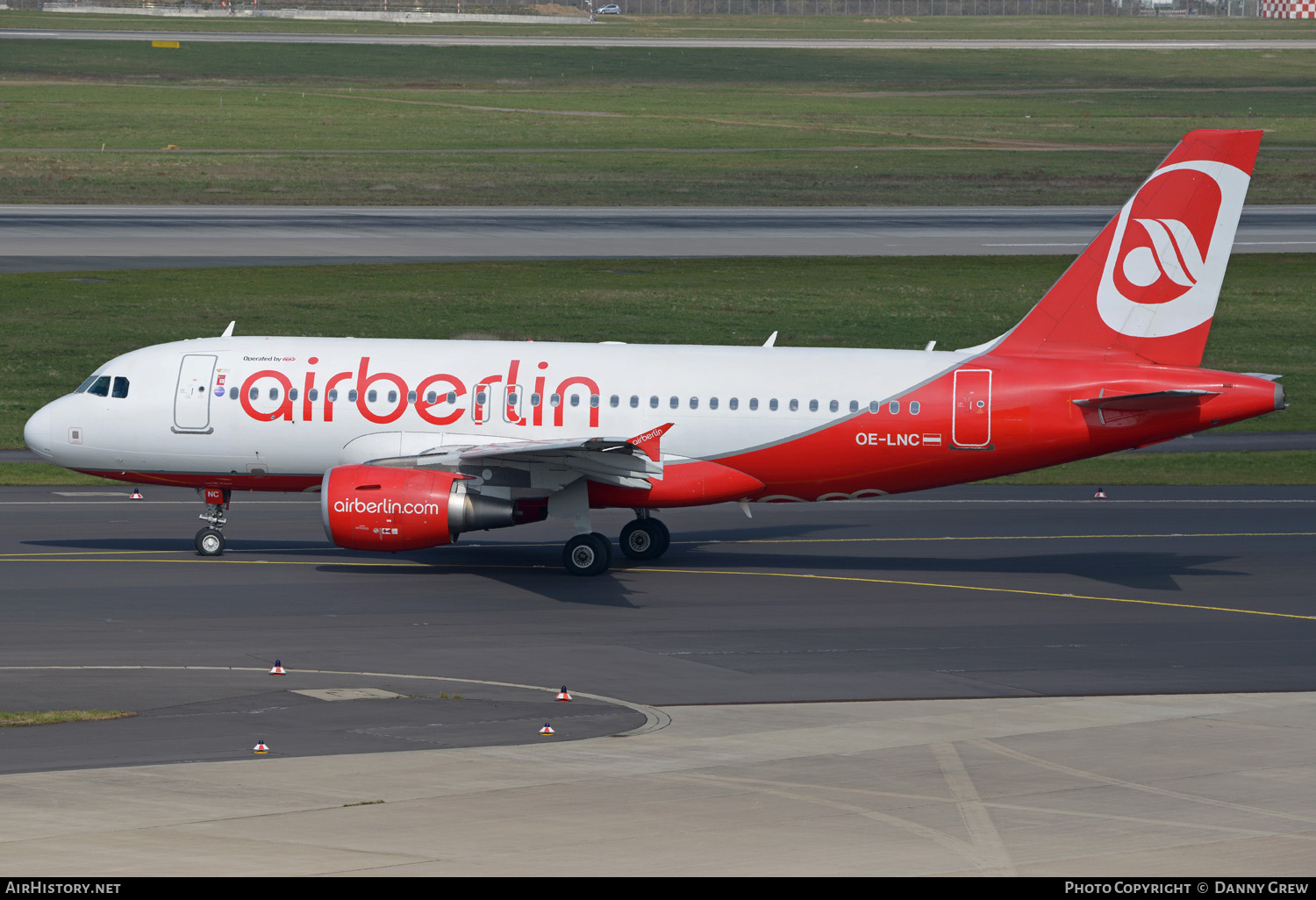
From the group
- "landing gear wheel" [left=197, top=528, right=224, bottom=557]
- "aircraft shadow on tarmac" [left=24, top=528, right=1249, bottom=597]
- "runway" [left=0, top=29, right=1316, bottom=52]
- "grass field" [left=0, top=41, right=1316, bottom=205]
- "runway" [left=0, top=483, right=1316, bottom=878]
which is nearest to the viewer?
"runway" [left=0, top=483, right=1316, bottom=878]

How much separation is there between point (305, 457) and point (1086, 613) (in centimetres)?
1684

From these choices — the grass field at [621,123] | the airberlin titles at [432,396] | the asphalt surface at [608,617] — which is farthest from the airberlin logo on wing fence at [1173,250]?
the grass field at [621,123]

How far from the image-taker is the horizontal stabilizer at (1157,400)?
33312 mm

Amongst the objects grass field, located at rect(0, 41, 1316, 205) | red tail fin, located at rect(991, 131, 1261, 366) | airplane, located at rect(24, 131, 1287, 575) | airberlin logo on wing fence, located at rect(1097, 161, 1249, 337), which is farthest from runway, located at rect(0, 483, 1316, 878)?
grass field, located at rect(0, 41, 1316, 205)

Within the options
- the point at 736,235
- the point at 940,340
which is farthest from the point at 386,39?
the point at 940,340

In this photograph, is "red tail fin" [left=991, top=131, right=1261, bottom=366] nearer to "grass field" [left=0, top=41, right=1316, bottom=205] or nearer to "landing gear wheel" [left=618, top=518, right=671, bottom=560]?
"landing gear wheel" [left=618, top=518, right=671, bottom=560]

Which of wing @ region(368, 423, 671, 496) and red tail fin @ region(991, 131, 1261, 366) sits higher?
red tail fin @ region(991, 131, 1261, 366)

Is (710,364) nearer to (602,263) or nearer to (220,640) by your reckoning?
(220,640)

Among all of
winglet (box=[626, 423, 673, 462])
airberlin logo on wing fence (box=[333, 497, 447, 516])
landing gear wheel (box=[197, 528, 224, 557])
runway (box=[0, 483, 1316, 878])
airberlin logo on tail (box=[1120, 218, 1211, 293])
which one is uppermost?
airberlin logo on tail (box=[1120, 218, 1211, 293])

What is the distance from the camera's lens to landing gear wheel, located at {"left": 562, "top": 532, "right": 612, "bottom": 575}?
116 feet

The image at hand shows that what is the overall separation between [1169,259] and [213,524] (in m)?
21.6

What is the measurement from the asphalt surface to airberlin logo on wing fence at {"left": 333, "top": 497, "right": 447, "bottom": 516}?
166 cm

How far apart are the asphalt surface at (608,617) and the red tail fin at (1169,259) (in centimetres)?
523

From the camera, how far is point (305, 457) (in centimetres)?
3662
